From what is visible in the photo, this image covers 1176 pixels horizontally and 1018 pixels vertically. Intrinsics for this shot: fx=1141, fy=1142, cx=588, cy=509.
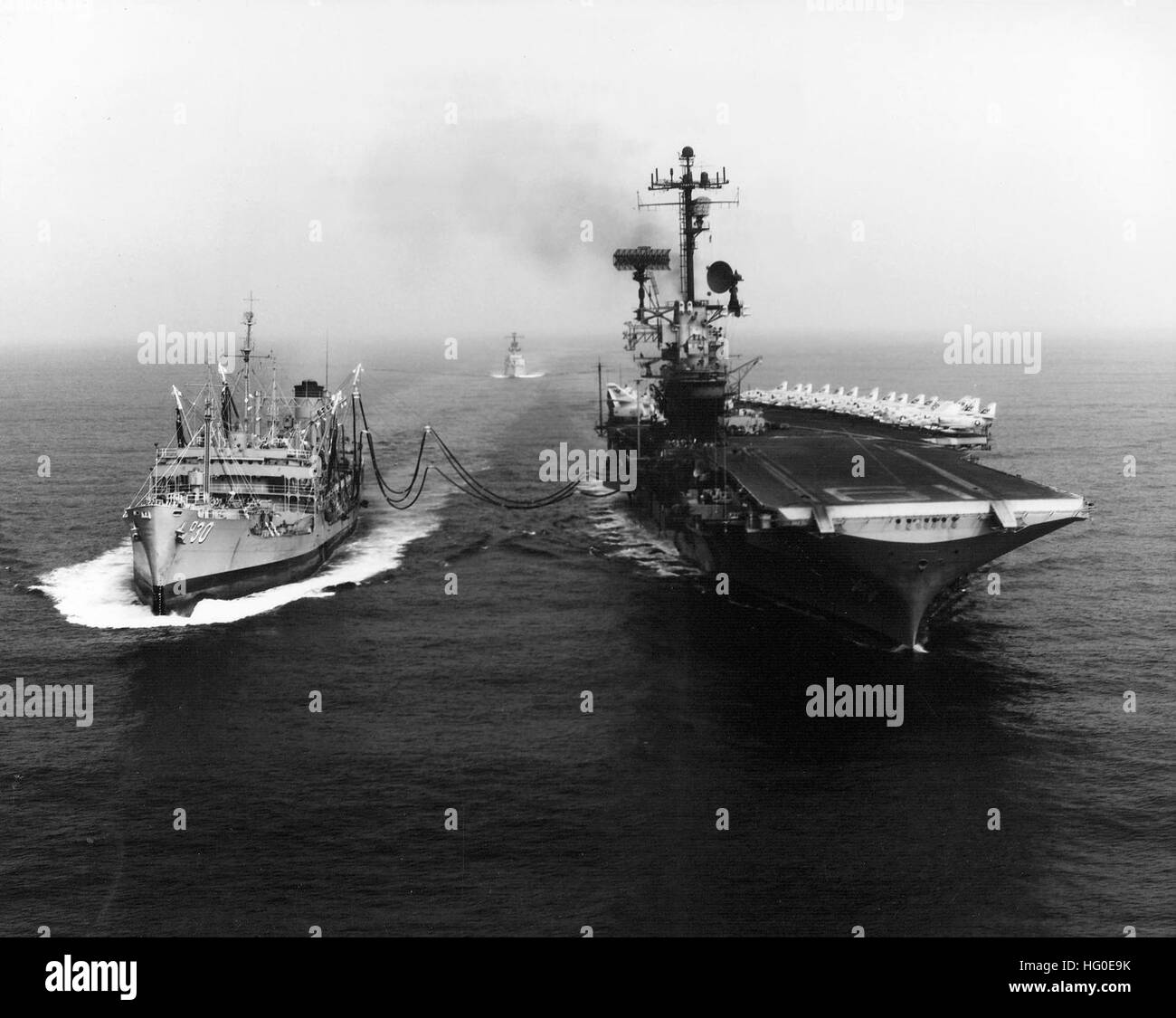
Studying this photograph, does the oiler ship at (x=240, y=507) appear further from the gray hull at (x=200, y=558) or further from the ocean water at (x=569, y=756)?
the ocean water at (x=569, y=756)

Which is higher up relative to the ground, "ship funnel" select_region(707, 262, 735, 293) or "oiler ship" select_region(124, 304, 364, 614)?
"ship funnel" select_region(707, 262, 735, 293)

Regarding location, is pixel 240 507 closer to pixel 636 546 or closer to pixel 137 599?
pixel 137 599

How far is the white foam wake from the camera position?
35.6 m

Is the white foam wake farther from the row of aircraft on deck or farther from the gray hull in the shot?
the row of aircraft on deck

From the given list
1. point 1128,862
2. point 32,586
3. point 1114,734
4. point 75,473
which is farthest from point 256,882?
point 75,473

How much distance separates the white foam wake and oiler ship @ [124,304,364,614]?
0.47 meters

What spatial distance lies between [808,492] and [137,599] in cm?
2196

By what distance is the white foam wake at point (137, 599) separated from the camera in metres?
35.6

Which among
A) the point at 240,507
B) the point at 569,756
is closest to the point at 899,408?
the point at 240,507

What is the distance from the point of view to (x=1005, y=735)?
26.2 m

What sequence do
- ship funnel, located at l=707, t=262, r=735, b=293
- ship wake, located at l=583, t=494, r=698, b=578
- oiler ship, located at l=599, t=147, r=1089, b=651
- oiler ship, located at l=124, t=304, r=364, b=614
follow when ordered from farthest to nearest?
ship funnel, located at l=707, t=262, r=735, b=293 → ship wake, located at l=583, t=494, r=698, b=578 → oiler ship, located at l=124, t=304, r=364, b=614 → oiler ship, located at l=599, t=147, r=1089, b=651

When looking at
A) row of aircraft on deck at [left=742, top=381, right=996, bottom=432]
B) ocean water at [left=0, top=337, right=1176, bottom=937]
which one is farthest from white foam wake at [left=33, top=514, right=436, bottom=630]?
row of aircraft on deck at [left=742, top=381, right=996, bottom=432]

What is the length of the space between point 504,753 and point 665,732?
386 centimetres
